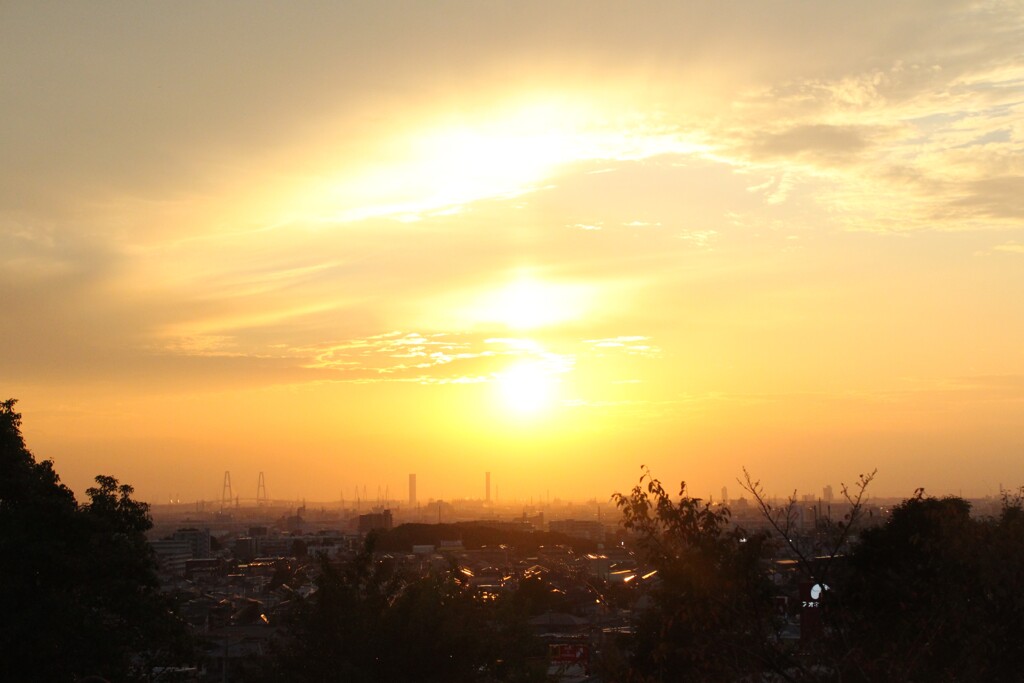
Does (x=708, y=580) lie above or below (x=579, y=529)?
above

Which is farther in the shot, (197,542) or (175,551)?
(197,542)

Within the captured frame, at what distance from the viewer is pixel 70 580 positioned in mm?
12703

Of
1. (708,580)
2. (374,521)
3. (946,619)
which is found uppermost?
(708,580)

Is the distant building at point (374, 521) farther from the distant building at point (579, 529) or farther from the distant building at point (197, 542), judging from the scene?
the distant building at point (579, 529)

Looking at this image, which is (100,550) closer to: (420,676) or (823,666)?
(420,676)

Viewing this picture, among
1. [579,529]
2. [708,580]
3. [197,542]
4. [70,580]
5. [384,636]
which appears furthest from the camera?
[579,529]

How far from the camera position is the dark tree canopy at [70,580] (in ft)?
39.1

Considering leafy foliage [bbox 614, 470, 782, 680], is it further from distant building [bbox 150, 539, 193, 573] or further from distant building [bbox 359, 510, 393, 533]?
distant building [bbox 359, 510, 393, 533]

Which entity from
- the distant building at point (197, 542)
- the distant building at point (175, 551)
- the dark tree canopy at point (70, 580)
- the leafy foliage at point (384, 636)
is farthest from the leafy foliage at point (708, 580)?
the distant building at point (197, 542)

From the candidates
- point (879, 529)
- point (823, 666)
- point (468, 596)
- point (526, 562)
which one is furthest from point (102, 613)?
point (526, 562)

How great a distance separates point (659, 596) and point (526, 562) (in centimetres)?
6267

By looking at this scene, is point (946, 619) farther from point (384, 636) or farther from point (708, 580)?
point (384, 636)

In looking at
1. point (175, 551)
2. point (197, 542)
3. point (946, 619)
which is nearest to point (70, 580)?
point (946, 619)

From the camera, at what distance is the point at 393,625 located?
17.4 meters
